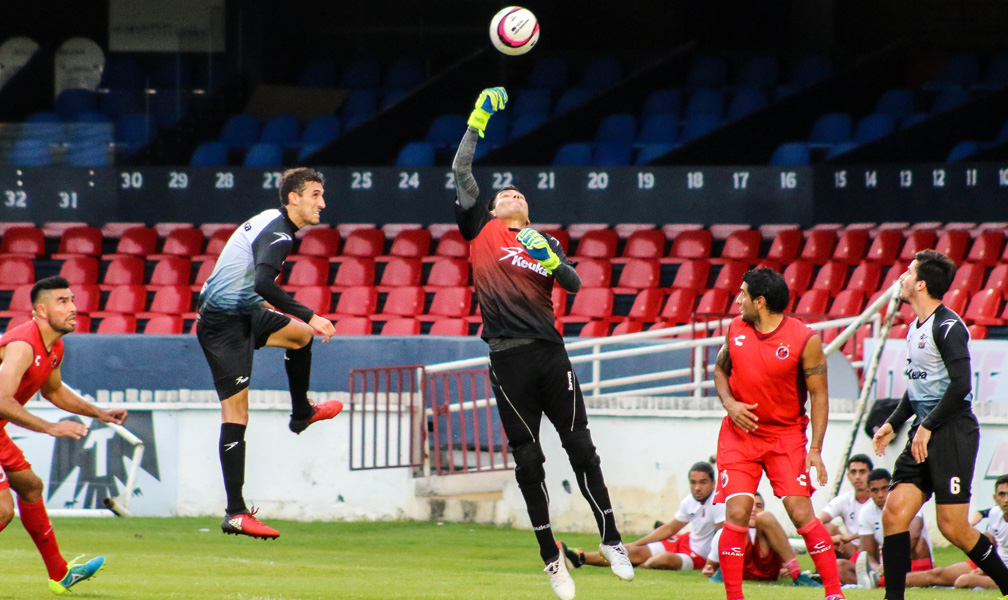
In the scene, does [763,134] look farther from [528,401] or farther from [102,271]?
[528,401]

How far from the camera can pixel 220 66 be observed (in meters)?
20.1

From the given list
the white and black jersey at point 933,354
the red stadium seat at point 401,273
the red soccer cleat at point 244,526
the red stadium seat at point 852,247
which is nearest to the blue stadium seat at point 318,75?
the red stadium seat at point 401,273

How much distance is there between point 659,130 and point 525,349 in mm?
12515

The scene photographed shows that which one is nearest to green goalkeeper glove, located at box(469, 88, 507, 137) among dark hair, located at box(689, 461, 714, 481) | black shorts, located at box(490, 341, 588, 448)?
black shorts, located at box(490, 341, 588, 448)

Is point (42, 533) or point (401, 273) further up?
point (401, 273)

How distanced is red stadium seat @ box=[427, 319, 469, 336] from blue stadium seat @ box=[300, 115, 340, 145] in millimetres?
5055

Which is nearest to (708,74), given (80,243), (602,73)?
(602,73)

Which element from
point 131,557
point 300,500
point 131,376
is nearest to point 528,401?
point 131,557

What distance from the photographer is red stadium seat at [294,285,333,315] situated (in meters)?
17.0

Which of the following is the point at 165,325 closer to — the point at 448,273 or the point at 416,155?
the point at 448,273

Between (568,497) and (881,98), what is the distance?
9041 mm

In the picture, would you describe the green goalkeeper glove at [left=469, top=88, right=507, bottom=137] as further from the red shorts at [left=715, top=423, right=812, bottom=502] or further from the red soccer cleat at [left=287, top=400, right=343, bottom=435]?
the red shorts at [left=715, top=423, right=812, bottom=502]

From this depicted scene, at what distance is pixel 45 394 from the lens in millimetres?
8555

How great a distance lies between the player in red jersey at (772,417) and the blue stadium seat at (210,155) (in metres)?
13.3
